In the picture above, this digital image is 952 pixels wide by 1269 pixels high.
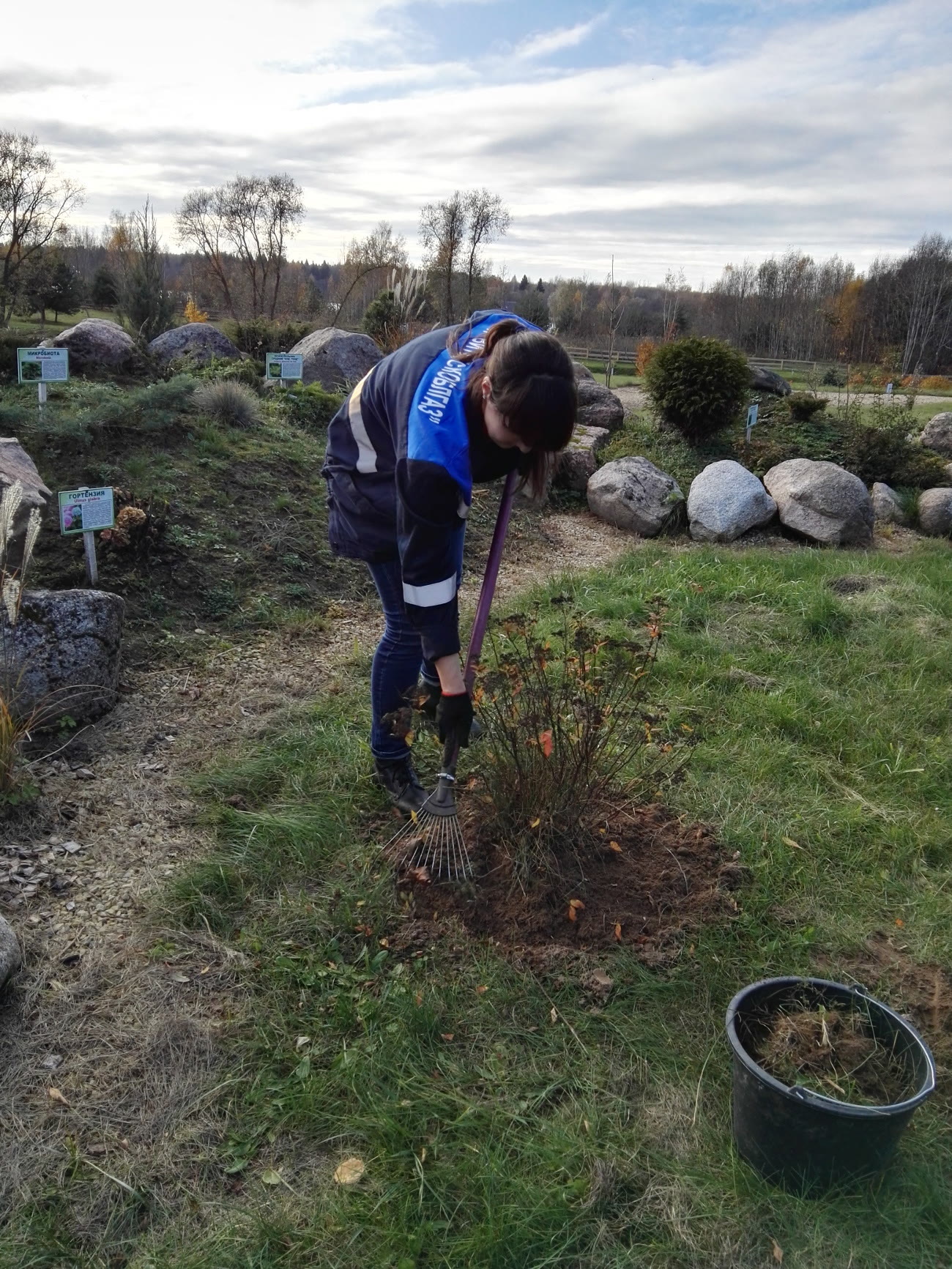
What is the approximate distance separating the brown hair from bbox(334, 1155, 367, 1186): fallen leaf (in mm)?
1699

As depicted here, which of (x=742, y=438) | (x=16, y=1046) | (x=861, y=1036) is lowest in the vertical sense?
(x=16, y=1046)

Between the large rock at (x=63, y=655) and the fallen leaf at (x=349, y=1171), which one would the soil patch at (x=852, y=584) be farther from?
the fallen leaf at (x=349, y=1171)

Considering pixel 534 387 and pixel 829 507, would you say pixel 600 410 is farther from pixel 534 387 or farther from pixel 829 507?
pixel 534 387

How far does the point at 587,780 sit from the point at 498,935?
0.53 m

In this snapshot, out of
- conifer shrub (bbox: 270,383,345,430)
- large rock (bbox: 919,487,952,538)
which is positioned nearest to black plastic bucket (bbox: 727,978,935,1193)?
conifer shrub (bbox: 270,383,345,430)

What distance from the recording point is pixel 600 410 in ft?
33.2

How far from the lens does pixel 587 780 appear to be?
8.86 ft

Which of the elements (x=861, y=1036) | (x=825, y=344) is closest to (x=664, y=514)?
(x=861, y=1036)

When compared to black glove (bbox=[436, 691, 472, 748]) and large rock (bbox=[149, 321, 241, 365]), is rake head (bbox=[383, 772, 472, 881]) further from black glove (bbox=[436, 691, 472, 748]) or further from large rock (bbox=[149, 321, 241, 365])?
large rock (bbox=[149, 321, 241, 365])

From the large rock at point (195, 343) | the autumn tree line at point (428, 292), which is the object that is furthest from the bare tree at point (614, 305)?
the large rock at point (195, 343)

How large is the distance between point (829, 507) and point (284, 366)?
200 inches

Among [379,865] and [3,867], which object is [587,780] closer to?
[379,865]

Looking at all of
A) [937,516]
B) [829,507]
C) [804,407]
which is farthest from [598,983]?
[804,407]

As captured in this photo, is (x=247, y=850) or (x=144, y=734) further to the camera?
(x=144, y=734)
